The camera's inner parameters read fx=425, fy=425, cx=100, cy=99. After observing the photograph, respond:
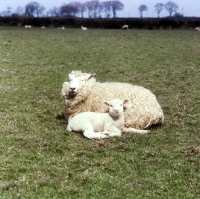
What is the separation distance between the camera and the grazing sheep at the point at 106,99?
7.46 metres

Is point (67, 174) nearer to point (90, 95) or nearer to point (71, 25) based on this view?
point (90, 95)

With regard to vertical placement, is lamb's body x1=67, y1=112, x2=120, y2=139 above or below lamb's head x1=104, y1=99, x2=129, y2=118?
below

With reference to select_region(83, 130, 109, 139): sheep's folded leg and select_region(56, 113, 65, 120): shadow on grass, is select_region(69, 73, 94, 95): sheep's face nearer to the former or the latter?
select_region(56, 113, 65, 120): shadow on grass

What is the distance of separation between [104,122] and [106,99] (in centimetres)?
76

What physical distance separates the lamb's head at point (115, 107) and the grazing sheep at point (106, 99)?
14.7 inches

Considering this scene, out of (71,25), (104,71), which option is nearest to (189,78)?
(104,71)

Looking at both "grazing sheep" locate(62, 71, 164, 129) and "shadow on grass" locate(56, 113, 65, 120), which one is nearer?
"grazing sheep" locate(62, 71, 164, 129)

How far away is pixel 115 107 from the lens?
6914 millimetres

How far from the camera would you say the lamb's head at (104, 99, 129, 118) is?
22.7 feet

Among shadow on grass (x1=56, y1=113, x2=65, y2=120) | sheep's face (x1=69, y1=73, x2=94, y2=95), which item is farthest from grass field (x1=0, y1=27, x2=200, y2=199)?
sheep's face (x1=69, y1=73, x2=94, y2=95)

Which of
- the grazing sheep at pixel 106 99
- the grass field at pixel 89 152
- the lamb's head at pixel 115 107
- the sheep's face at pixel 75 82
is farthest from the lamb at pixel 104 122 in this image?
the sheep's face at pixel 75 82

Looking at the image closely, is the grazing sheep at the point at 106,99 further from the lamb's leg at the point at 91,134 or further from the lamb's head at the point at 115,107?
the lamb's leg at the point at 91,134

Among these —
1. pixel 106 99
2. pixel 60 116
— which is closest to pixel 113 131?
pixel 106 99

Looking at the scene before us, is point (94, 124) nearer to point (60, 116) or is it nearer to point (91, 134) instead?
point (91, 134)
